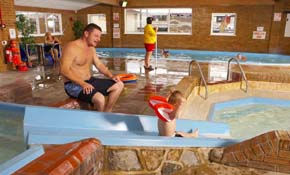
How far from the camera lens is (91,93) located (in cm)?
286

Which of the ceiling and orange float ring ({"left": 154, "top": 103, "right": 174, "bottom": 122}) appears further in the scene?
the ceiling

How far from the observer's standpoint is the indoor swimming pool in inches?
171

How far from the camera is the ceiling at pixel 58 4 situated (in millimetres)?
10641

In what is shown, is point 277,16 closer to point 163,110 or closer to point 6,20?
point 6,20

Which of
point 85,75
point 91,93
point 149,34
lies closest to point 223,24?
point 149,34

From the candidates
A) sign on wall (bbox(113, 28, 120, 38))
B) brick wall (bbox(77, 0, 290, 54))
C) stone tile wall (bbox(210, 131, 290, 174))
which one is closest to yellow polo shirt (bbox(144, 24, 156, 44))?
stone tile wall (bbox(210, 131, 290, 174))

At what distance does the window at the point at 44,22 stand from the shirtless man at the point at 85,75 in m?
9.79

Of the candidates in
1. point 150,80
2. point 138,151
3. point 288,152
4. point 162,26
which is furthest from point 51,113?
point 162,26

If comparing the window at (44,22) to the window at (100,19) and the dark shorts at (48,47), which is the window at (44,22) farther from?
the dark shorts at (48,47)

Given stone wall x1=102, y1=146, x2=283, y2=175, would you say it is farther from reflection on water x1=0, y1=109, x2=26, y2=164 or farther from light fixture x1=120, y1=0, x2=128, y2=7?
light fixture x1=120, y1=0, x2=128, y2=7

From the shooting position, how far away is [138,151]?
204cm

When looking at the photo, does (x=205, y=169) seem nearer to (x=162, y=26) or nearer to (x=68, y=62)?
(x=68, y=62)

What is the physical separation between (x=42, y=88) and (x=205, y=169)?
389 cm

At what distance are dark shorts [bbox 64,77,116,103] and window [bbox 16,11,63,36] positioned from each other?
32.4 ft
